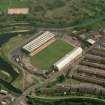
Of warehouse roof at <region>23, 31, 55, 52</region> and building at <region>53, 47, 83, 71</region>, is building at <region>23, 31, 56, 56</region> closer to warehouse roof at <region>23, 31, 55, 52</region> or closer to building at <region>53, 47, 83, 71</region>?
warehouse roof at <region>23, 31, 55, 52</region>

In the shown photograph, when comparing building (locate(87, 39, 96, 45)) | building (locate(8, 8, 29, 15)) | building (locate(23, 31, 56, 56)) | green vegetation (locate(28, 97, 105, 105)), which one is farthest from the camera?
building (locate(8, 8, 29, 15))

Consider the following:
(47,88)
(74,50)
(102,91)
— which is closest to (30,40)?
(74,50)

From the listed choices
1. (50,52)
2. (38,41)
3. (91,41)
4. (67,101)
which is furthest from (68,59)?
(67,101)

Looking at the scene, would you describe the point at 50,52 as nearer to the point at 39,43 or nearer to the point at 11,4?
the point at 39,43

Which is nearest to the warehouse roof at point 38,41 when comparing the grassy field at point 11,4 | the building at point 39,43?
the building at point 39,43

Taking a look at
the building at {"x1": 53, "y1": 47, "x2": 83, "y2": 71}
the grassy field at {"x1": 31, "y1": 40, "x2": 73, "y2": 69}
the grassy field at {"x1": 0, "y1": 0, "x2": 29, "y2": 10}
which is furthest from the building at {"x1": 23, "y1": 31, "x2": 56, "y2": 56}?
the grassy field at {"x1": 0, "y1": 0, "x2": 29, "y2": 10}
